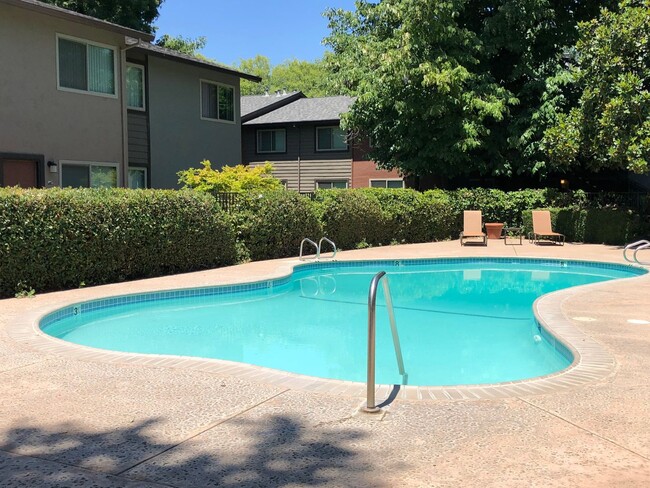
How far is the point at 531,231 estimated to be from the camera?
20.4 meters

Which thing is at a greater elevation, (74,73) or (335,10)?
(335,10)

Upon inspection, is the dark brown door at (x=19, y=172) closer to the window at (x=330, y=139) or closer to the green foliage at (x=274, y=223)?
the green foliage at (x=274, y=223)

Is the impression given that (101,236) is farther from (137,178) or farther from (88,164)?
(137,178)

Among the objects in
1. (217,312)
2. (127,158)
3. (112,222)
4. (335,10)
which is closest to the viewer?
(217,312)

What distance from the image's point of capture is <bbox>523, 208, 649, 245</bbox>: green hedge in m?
18.8

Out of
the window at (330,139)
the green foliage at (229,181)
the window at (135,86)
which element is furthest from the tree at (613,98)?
the window at (330,139)

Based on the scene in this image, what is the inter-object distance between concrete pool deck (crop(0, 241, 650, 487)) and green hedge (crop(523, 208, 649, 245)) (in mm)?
14379

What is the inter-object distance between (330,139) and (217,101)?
10209 millimetres

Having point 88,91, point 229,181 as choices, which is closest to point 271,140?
point 229,181

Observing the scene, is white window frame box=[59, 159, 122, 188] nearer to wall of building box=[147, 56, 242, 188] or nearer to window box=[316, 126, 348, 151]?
wall of building box=[147, 56, 242, 188]

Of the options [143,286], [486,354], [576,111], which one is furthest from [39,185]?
[576,111]

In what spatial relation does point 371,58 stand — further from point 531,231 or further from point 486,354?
point 486,354

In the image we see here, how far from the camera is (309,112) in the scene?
30.2m

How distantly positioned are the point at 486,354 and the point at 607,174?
18605 mm
